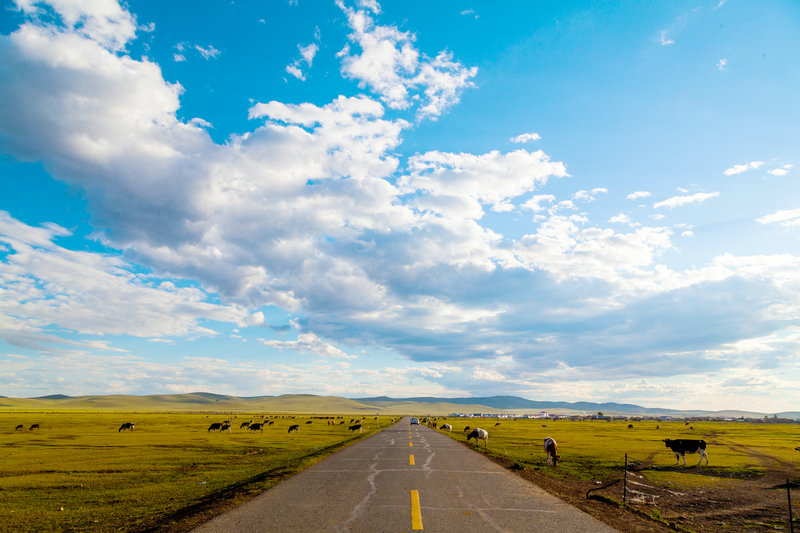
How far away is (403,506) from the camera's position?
11664mm

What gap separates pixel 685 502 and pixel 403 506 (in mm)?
13461

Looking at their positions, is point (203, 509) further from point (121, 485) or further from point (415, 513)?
point (121, 485)

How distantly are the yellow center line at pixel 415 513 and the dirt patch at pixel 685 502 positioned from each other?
5059 millimetres

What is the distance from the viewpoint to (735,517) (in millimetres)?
15312

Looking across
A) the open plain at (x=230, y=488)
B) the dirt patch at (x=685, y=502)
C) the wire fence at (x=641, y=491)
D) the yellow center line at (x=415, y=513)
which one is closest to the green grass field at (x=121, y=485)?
the open plain at (x=230, y=488)

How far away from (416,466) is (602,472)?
475 inches

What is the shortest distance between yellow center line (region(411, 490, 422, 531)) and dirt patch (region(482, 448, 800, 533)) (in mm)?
5059

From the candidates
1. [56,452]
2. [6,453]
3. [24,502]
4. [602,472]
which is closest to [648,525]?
[602,472]

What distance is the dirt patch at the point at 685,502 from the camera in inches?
509

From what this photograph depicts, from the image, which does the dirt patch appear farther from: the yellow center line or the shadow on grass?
the shadow on grass

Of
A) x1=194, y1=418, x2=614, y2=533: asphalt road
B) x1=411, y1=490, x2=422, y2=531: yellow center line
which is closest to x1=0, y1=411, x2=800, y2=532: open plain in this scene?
x1=194, y1=418, x2=614, y2=533: asphalt road

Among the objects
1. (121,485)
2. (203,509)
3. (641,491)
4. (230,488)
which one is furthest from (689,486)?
(121,485)

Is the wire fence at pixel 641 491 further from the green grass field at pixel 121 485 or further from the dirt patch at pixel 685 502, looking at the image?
the green grass field at pixel 121 485

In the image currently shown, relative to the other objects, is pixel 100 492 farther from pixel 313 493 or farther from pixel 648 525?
pixel 648 525
